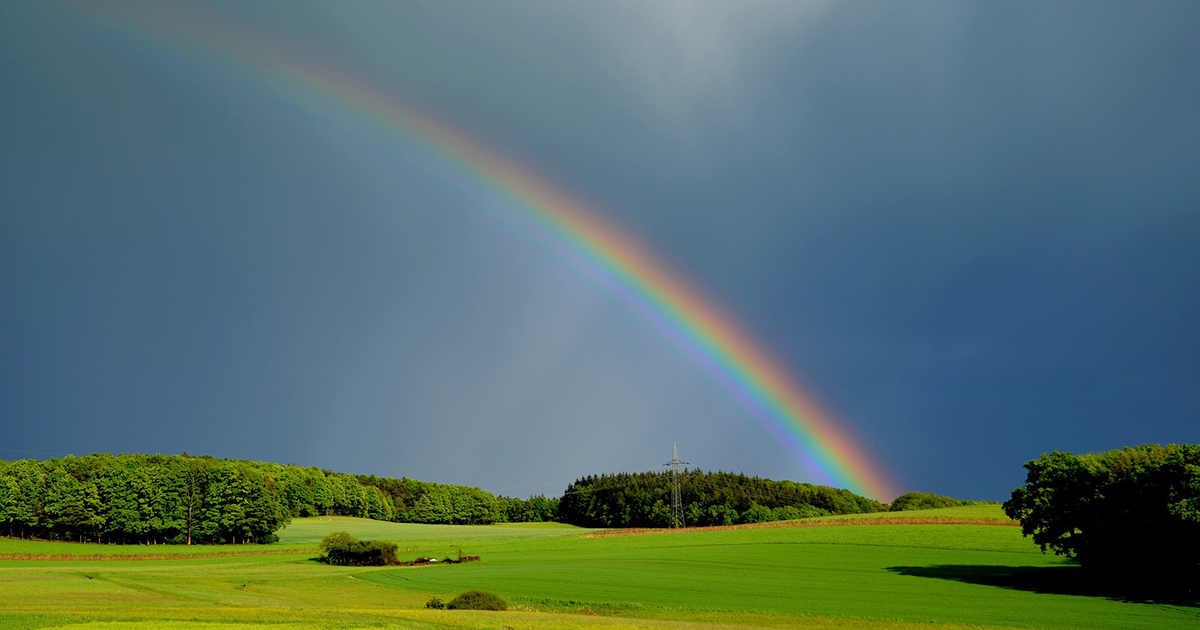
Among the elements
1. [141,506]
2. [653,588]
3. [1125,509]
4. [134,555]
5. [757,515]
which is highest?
[1125,509]

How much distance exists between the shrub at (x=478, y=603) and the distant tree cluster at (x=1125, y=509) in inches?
1404

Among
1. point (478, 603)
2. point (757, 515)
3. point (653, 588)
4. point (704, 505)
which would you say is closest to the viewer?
point (478, 603)

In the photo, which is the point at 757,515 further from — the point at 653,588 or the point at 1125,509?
the point at 1125,509

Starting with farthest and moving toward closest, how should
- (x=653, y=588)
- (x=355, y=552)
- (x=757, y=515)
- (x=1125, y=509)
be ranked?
1. (x=757, y=515)
2. (x=355, y=552)
3. (x=653, y=588)
4. (x=1125, y=509)

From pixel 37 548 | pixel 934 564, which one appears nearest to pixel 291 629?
pixel 934 564

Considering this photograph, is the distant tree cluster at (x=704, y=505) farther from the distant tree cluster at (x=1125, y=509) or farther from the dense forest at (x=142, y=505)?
the distant tree cluster at (x=1125, y=509)

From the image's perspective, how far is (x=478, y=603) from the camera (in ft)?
139

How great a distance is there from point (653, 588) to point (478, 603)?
1328 centimetres

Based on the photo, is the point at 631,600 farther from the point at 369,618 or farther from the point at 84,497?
the point at 84,497

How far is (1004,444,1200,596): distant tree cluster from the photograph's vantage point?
129 ft

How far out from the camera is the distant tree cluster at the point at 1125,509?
39438 mm

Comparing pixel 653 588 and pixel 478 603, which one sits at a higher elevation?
pixel 653 588

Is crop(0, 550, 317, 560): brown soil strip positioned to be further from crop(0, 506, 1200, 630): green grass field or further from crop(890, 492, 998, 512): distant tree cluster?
crop(890, 492, 998, 512): distant tree cluster

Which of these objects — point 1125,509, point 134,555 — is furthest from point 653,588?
point 134,555
